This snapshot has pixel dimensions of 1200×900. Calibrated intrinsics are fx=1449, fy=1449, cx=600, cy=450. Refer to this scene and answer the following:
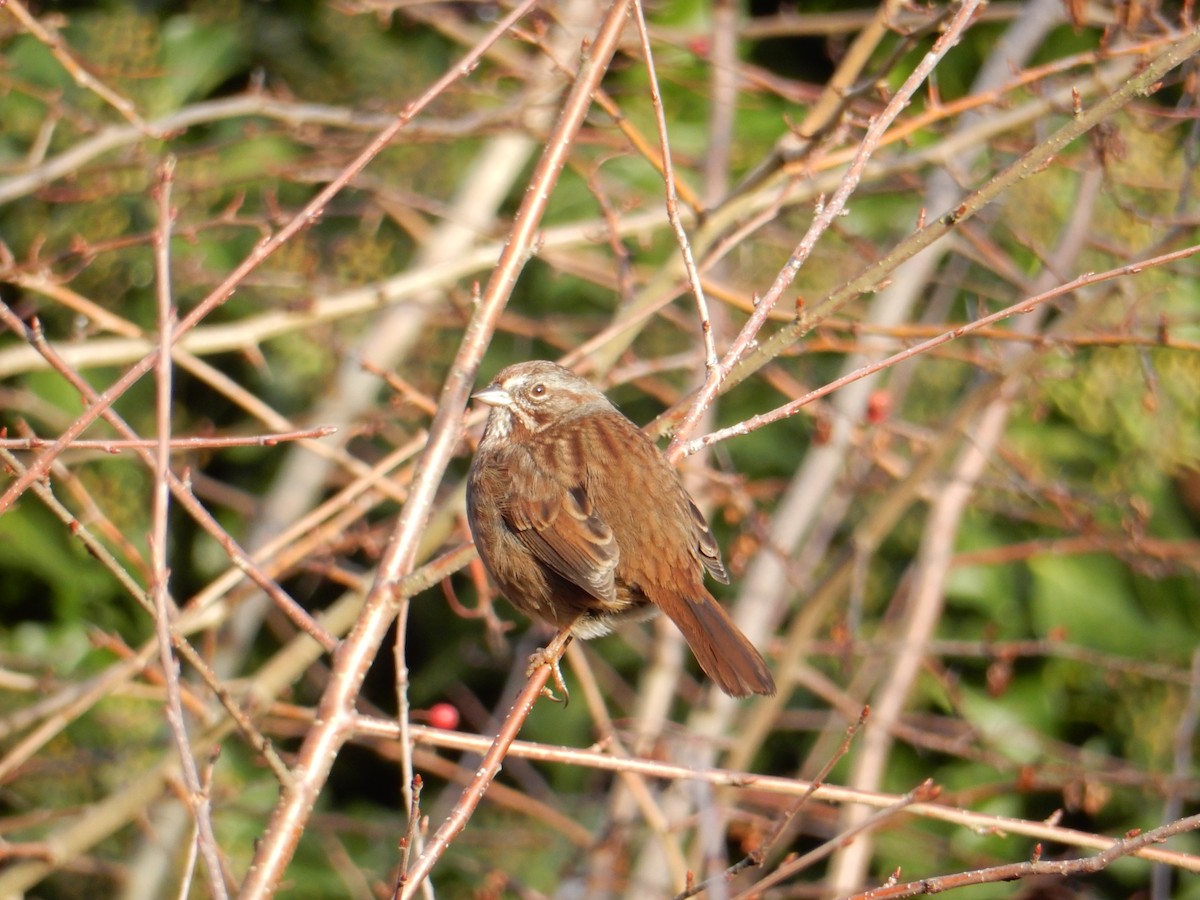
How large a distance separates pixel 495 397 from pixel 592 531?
599mm

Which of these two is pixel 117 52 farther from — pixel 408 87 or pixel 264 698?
pixel 264 698

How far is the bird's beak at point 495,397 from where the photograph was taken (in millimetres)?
3789

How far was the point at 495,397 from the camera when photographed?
12.5 feet

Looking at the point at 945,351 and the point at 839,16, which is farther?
the point at 839,16

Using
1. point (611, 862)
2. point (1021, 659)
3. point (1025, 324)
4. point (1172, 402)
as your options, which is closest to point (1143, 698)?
point (1021, 659)

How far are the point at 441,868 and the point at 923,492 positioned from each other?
2.89 meters

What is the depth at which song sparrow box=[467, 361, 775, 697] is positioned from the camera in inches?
131

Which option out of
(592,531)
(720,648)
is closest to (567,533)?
(592,531)

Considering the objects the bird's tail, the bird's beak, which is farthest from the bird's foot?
the bird's beak

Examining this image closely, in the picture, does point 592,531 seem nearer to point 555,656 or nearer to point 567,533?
point 567,533

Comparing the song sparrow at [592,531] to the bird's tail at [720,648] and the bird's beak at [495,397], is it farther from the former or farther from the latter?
the bird's beak at [495,397]

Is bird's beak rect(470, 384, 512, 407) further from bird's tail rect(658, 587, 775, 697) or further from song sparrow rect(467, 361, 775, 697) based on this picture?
bird's tail rect(658, 587, 775, 697)

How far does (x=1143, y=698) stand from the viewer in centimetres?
561

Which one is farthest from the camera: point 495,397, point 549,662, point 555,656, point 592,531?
point 495,397
